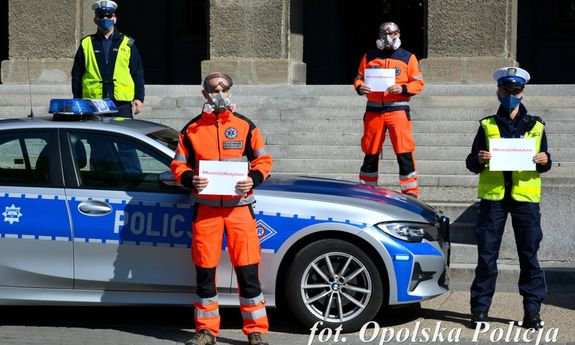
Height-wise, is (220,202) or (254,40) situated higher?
(254,40)

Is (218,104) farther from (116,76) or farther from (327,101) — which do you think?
(327,101)

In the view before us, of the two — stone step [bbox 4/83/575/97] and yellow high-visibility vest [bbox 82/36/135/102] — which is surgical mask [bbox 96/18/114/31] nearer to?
yellow high-visibility vest [bbox 82/36/135/102]

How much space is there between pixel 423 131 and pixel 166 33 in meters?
11.1

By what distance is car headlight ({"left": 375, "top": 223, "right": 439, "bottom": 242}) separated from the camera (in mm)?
7766

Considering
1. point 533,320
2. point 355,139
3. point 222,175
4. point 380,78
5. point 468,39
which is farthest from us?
point 468,39

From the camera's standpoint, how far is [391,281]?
7.71 m

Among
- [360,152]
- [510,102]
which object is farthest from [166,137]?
[360,152]

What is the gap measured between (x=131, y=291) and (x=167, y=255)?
1.29 feet

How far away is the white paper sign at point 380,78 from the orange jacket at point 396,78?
9 cm

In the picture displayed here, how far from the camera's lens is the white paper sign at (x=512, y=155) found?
7.80 metres

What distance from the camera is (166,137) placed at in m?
8.37

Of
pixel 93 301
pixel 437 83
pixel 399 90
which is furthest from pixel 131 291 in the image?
pixel 437 83

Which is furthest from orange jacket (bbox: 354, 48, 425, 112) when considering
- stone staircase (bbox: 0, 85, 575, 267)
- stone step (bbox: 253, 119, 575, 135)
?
stone step (bbox: 253, 119, 575, 135)

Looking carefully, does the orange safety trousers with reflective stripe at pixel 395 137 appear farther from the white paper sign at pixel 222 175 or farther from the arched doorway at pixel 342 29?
the arched doorway at pixel 342 29
